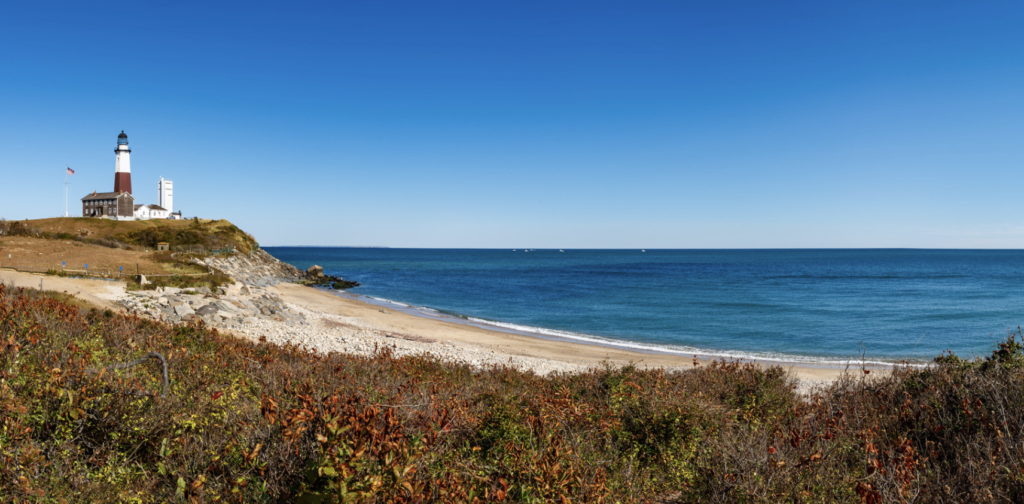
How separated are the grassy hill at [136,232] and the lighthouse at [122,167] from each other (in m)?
7.92

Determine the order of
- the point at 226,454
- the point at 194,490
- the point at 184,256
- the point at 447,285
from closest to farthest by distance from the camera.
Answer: the point at 194,490 → the point at 226,454 → the point at 184,256 → the point at 447,285

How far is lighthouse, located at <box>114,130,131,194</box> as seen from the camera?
75938mm

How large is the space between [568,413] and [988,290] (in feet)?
Answer: 238

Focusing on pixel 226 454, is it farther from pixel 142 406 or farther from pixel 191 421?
pixel 142 406

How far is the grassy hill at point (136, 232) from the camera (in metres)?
52.9

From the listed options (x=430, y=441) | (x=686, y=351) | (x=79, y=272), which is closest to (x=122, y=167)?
(x=79, y=272)

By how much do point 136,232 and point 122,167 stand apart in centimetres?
2386

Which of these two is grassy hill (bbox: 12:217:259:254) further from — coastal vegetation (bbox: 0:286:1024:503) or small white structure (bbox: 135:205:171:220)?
coastal vegetation (bbox: 0:286:1024:503)

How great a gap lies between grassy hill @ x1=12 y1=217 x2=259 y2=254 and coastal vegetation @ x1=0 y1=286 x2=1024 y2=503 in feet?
186

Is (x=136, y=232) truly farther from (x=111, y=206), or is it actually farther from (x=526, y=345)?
(x=526, y=345)

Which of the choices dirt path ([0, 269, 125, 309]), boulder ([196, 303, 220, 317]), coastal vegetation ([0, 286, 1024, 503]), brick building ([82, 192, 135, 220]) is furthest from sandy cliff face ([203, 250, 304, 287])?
coastal vegetation ([0, 286, 1024, 503])

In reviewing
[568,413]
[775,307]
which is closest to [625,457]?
[568,413]

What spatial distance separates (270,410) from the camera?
388cm

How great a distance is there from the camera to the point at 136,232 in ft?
199
